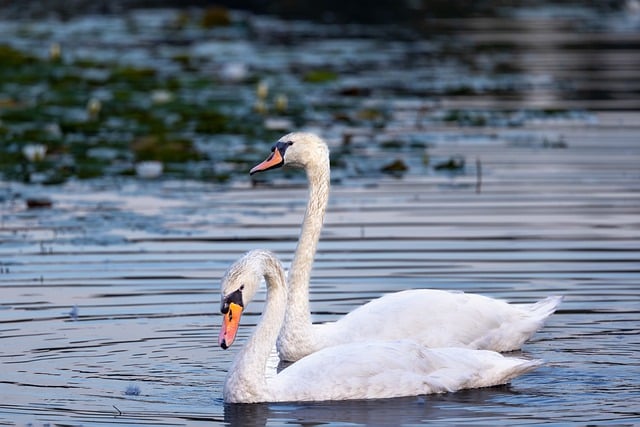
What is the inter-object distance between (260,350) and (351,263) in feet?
12.0

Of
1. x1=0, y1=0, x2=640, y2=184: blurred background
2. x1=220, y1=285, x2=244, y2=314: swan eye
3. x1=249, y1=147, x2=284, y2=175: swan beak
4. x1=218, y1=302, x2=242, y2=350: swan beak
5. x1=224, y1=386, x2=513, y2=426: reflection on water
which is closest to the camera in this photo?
x1=224, y1=386, x2=513, y2=426: reflection on water

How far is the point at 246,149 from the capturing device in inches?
716

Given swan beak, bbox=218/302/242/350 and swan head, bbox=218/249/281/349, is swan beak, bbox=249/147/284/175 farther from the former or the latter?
swan beak, bbox=218/302/242/350

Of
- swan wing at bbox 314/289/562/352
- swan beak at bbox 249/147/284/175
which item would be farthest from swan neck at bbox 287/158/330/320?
swan wing at bbox 314/289/562/352

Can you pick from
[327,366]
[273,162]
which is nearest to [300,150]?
[273,162]

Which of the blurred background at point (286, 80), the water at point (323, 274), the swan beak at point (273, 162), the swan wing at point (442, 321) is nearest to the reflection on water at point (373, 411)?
the water at point (323, 274)

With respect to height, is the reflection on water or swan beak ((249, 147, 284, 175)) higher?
swan beak ((249, 147, 284, 175))

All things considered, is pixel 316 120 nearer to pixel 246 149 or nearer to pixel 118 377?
pixel 246 149

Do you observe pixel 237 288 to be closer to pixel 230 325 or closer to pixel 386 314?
pixel 230 325

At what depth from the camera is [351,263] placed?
12.4 meters

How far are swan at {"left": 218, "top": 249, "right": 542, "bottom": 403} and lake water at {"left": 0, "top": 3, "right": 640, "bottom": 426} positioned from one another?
98mm

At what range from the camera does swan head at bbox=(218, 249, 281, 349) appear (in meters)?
8.57

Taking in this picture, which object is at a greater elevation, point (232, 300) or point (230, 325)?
point (232, 300)

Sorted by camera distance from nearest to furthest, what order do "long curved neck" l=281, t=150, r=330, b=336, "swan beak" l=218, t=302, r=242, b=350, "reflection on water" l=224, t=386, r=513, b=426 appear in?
"reflection on water" l=224, t=386, r=513, b=426, "swan beak" l=218, t=302, r=242, b=350, "long curved neck" l=281, t=150, r=330, b=336
